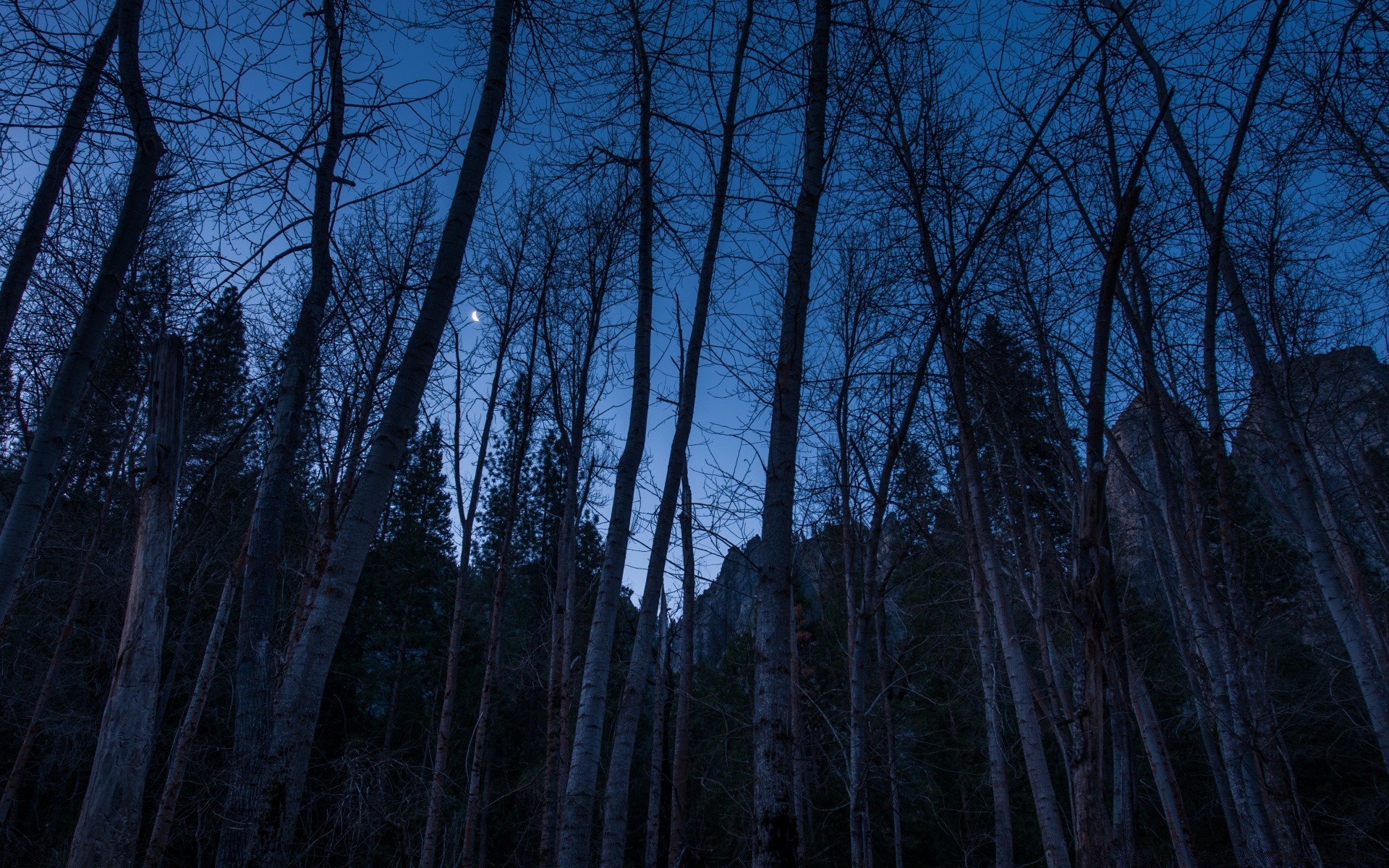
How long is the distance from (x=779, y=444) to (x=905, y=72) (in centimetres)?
382

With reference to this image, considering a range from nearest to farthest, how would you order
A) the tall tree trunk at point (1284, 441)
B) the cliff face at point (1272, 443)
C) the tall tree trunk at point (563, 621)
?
1. the tall tree trunk at point (1284, 441)
2. the cliff face at point (1272, 443)
3. the tall tree trunk at point (563, 621)

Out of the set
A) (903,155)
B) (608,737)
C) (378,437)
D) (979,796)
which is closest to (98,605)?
(608,737)

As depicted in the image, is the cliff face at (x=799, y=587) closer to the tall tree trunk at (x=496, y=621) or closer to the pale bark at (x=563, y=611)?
the pale bark at (x=563, y=611)

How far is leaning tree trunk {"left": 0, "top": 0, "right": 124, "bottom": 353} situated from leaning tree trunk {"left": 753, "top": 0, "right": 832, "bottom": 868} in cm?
427

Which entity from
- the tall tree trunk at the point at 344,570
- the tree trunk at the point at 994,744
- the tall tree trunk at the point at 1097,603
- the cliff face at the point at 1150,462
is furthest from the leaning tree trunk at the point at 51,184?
the tree trunk at the point at 994,744

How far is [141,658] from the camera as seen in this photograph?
3195 millimetres

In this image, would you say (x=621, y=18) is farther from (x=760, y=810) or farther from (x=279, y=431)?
(x=760, y=810)

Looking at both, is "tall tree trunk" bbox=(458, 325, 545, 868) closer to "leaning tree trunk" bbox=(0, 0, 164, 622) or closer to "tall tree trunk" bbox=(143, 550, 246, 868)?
"tall tree trunk" bbox=(143, 550, 246, 868)

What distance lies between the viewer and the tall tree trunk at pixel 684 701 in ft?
27.1

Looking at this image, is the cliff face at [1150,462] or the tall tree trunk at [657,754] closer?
the cliff face at [1150,462]

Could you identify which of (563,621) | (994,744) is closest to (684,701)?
(563,621)

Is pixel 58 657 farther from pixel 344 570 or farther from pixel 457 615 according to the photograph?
pixel 344 570

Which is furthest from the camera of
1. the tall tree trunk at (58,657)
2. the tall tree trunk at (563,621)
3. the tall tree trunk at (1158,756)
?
the tall tree trunk at (58,657)

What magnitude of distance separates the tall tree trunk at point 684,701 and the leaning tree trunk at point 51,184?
575 cm
